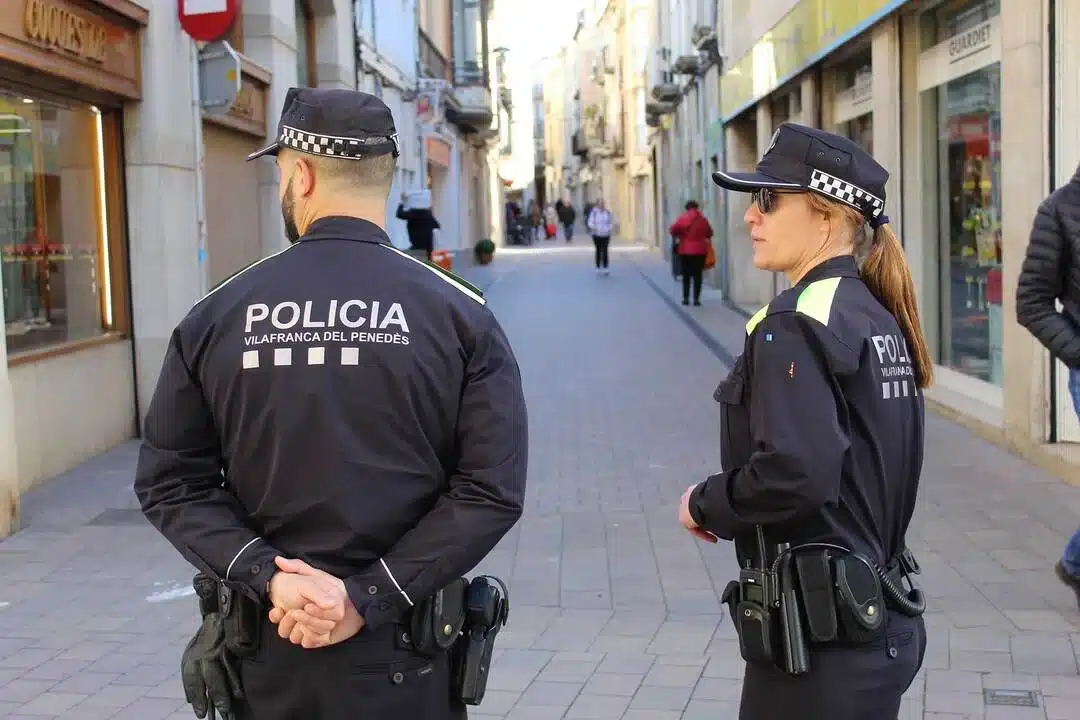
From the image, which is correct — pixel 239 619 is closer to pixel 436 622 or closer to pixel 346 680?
pixel 346 680

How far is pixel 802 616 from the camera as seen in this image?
252cm

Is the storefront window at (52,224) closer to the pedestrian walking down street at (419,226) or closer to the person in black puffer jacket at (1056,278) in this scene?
the person in black puffer jacket at (1056,278)

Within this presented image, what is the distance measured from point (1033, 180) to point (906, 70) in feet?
10.8

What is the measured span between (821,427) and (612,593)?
3.61 metres

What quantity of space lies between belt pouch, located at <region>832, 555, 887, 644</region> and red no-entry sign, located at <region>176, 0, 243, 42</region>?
850cm

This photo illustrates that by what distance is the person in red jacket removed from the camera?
67.1ft

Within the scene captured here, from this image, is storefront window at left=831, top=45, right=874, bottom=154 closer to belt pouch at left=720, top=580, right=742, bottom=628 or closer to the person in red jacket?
the person in red jacket

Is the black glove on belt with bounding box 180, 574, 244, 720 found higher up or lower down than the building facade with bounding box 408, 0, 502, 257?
lower down

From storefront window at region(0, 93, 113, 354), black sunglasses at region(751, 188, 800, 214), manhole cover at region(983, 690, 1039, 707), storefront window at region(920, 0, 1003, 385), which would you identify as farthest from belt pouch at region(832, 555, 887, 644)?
storefront window at region(920, 0, 1003, 385)

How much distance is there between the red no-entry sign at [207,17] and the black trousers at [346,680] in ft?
27.3

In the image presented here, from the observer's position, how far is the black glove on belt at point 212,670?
247cm

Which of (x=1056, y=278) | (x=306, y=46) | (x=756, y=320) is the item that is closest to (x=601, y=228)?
(x=306, y=46)

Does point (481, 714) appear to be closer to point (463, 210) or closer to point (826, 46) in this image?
point (826, 46)

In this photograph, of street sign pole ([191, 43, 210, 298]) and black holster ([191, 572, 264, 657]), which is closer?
black holster ([191, 572, 264, 657])
